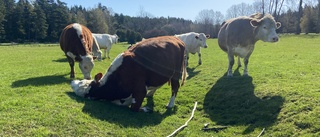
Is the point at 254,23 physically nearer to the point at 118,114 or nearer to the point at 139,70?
the point at 139,70

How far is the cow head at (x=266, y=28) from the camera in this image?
962 centimetres

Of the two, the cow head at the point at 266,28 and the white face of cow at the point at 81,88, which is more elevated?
the cow head at the point at 266,28

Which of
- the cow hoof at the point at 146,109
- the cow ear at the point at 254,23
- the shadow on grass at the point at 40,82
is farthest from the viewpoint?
the cow ear at the point at 254,23

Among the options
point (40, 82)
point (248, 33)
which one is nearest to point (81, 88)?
point (40, 82)

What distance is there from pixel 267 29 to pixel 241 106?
3354 millimetres

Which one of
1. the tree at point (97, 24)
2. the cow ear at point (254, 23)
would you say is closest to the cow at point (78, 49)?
the cow ear at point (254, 23)

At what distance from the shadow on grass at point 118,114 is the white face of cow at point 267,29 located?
453 centimetres

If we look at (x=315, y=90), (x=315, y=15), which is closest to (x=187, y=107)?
(x=315, y=90)

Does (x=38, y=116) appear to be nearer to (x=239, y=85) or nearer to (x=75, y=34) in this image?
(x=75, y=34)

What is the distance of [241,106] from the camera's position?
782 cm

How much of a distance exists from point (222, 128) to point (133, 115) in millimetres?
2160

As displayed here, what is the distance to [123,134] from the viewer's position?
5887 mm

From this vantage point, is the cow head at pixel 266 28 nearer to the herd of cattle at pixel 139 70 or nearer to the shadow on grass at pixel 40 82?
the herd of cattle at pixel 139 70

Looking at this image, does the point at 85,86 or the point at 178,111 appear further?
the point at 178,111
